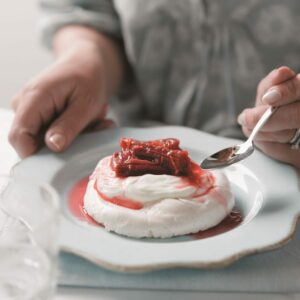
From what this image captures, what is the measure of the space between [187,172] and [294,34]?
0.44m

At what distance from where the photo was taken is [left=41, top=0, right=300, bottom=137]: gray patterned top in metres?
1.09

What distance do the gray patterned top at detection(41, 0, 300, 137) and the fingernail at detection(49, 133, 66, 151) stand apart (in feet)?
1.09

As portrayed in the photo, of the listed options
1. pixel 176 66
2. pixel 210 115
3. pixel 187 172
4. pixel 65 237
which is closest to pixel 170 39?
pixel 176 66

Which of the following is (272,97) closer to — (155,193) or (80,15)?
(155,193)

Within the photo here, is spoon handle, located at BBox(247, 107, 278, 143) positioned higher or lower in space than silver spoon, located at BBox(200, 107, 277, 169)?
higher

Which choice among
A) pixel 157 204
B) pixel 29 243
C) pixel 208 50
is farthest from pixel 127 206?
pixel 208 50

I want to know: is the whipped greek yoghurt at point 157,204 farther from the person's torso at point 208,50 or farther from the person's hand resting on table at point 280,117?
the person's torso at point 208,50

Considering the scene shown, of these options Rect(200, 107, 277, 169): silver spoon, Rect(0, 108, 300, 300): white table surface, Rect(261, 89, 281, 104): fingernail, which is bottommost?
Rect(0, 108, 300, 300): white table surface

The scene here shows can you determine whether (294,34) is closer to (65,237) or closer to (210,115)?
(210,115)

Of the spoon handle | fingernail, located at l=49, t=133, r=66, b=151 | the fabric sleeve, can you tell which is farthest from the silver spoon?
the fabric sleeve

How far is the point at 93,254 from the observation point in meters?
0.62

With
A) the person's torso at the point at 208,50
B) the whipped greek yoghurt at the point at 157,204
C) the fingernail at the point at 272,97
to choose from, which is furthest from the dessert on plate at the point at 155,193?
the person's torso at the point at 208,50

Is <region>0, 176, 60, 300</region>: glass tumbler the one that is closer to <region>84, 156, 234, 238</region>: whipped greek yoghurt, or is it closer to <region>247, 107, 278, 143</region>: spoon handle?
<region>84, 156, 234, 238</region>: whipped greek yoghurt

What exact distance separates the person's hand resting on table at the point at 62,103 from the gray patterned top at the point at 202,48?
0.35 feet
